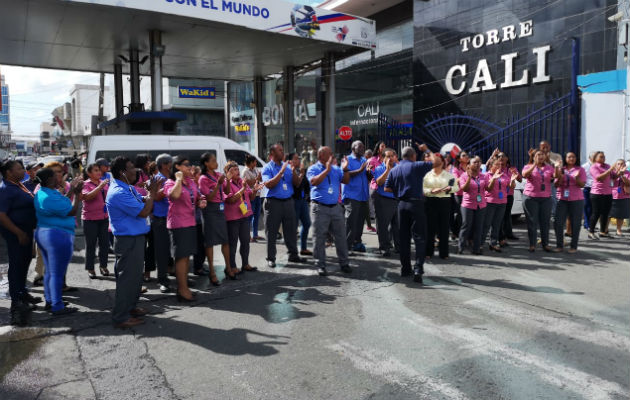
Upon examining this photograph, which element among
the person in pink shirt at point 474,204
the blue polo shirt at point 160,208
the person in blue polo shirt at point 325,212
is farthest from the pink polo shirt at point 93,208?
the person in pink shirt at point 474,204

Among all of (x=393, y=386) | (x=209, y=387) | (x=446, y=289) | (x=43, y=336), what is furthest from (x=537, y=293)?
(x=43, y=336)

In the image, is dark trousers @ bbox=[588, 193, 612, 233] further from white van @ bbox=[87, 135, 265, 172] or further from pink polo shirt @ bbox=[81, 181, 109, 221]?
pink polo shirt @ bbox=[81, 181, 109, 221]

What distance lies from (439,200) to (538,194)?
178 cm

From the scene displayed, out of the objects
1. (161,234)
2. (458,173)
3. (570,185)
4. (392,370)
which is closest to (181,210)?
(161,234)

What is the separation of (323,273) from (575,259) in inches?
166

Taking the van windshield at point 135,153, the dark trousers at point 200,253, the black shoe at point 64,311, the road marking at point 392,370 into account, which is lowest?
the road marking at point 392,370

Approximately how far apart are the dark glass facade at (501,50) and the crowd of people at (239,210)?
4.98 meters

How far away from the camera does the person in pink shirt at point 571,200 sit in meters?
8.26

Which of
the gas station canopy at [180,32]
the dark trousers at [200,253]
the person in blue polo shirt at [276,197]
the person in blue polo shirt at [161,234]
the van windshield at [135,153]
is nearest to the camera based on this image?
the person in blue polo shirt at [161,234]

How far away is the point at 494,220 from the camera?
8.48m

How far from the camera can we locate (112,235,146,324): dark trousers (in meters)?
4.72

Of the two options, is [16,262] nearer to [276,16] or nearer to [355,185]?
[355,185]

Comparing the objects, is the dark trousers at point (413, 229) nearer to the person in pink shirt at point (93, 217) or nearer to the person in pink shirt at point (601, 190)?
the person in pink shirt at point (93, 217)

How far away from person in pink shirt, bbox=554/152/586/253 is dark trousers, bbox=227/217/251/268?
5.41 m
